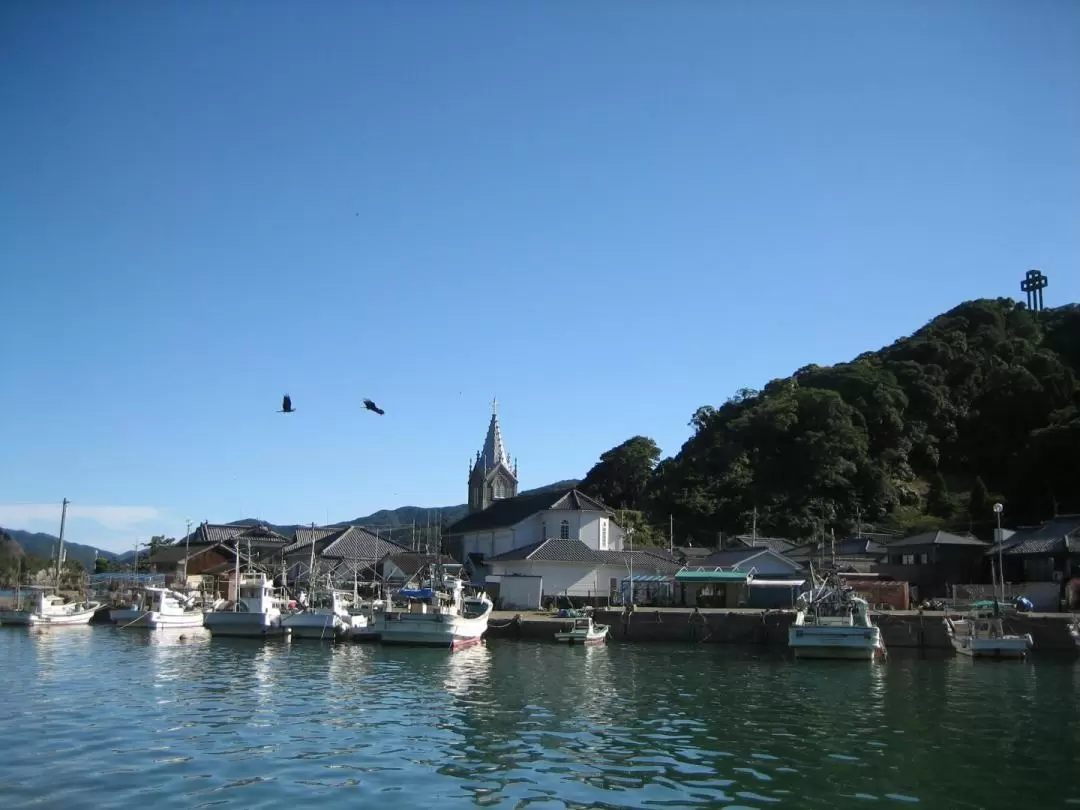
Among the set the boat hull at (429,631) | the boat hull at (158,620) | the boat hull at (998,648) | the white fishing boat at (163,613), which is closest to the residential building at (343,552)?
the white fishing boat at (163,613)

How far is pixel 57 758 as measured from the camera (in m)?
18.8

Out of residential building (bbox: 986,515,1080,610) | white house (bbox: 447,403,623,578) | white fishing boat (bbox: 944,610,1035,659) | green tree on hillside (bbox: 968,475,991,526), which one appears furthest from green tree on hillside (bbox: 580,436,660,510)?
white fishing boat (bbox: 944,610,1035,659)

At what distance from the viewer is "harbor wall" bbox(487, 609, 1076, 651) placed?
4662cm

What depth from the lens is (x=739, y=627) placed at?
50938mm

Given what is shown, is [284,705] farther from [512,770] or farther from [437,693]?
[512,770]

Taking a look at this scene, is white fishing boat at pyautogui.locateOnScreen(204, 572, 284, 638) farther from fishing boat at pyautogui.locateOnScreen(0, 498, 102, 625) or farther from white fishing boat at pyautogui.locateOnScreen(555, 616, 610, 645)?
white fishing boat at pyautogui.locateOnScreen(555, 616, 610, 645)

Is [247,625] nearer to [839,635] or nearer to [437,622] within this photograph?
[437,622]

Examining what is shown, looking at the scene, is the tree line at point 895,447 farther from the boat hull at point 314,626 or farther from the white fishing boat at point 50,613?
the white fishing boat at point 50,613

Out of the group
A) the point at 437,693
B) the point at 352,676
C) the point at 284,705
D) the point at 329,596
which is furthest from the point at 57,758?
the point at 329,596

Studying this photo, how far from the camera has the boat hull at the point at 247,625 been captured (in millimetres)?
52438

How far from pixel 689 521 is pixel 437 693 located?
66.8 m

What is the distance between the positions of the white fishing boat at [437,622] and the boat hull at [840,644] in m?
16.6

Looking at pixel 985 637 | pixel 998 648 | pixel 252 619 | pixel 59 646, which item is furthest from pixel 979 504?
pixel 59 646

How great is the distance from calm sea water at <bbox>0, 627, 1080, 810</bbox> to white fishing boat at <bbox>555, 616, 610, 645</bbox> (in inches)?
355
